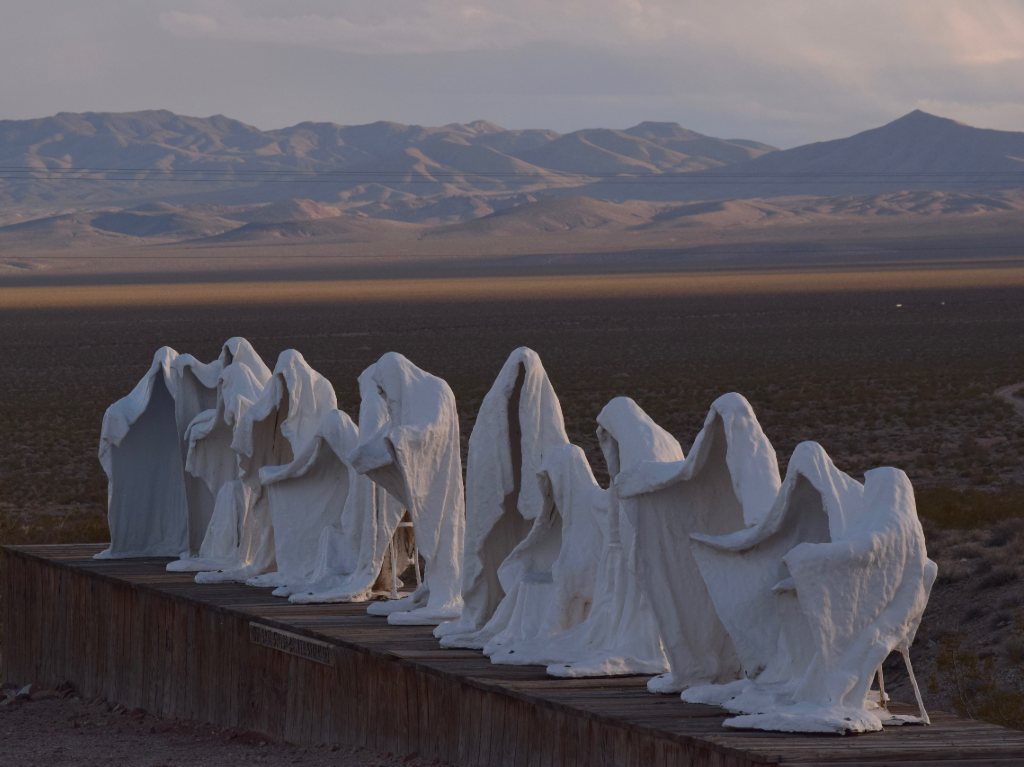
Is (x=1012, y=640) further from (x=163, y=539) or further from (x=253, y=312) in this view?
(x=253, y=312)

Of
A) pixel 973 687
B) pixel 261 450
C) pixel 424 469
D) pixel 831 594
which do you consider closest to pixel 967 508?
pixel 973 687

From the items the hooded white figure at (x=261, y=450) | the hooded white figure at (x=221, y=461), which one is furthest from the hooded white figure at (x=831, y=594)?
the hooded white figure at (x=221, y=461)

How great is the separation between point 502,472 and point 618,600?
1.54 meters

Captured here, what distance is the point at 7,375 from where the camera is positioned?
1946 inches

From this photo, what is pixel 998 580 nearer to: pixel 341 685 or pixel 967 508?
pixel 967 508

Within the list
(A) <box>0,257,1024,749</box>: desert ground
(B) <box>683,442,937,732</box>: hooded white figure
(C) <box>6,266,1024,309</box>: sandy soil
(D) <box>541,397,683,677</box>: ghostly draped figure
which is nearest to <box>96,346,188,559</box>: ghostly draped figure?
(A) <box>0,257,1024,749</box>: desert ground

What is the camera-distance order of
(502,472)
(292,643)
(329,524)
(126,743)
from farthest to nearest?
(329,524)
(126,743)
(292,643)
(502,472)

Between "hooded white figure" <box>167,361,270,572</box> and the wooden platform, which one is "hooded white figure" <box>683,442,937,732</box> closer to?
the wooden platform

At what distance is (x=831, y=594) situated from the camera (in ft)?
25.9

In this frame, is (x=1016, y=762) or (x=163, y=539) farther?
(x=163, y=539)

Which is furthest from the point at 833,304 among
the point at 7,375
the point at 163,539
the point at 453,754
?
the point at 453,754

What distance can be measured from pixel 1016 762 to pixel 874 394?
31.1 meters

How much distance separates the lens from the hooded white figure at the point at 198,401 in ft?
49.2

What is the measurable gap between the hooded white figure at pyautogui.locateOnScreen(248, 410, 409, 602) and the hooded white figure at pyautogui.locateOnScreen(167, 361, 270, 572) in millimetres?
740
